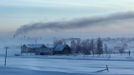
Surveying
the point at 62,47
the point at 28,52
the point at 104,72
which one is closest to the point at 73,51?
the point at 62,47

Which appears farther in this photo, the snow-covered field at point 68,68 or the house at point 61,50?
the house at point 61,50

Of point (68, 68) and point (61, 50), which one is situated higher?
point (61, 50)

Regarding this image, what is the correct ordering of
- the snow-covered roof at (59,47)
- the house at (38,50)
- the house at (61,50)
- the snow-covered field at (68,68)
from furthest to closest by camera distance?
the house at (38,50)
the snow-covered roof at (59,47)
the house at (61,50)
the snow-covered field at (68,68)

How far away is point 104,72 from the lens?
25016 mm

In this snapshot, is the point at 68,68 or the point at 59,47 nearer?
the point at 68,68

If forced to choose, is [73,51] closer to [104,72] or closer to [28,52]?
[28,52]

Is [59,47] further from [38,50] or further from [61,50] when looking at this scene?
[38,50]

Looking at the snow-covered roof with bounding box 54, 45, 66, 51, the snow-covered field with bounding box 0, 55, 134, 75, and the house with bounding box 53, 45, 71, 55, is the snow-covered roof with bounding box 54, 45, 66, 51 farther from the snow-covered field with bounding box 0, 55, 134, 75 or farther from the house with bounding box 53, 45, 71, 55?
the snow-covered field with bounding box 0, 55, 134, 75

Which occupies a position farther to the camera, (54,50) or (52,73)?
(54,50)

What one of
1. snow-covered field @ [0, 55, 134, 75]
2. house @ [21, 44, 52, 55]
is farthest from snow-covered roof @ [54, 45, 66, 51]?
snow-covered field @ [0, 55, 134, 75]

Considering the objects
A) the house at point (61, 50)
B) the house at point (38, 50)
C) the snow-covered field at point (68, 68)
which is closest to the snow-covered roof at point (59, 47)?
the house at point (61, 50)

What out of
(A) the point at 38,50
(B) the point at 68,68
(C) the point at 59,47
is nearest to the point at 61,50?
(C) the point at 59,47

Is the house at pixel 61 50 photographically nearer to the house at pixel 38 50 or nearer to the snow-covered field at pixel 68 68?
the house at pixel 38 50

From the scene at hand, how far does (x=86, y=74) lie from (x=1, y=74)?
5372 millimetres
